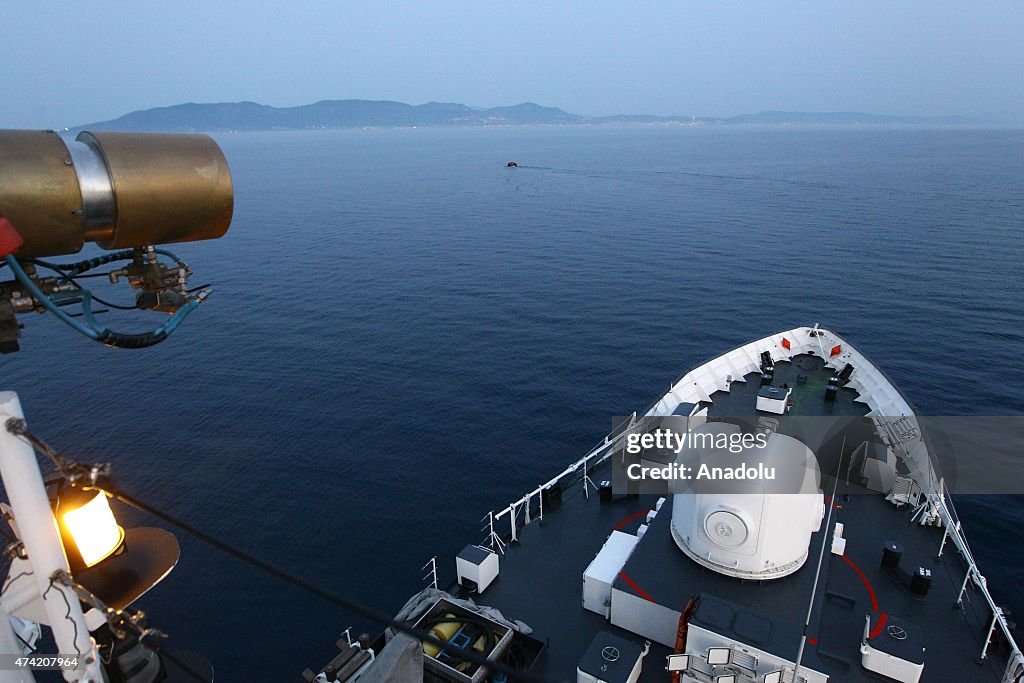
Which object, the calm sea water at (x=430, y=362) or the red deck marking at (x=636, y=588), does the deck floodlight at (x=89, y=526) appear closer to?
the red deck marking at (x=636, y=588)

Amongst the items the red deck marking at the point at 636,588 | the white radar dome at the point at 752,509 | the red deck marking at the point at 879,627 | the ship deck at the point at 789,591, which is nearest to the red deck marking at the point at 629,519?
the ship deck at the point at 789,591

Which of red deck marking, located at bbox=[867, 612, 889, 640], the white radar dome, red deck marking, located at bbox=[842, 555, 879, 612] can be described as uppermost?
the white radar dome

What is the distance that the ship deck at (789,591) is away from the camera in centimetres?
1723

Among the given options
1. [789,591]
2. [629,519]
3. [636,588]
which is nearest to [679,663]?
[636,588]

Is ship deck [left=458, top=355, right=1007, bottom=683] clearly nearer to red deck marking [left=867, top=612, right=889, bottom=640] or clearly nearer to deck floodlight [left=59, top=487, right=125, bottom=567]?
red deck marking [left=867, top=612, right=889, bottom=640]

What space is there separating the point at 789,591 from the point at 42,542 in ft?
62.9

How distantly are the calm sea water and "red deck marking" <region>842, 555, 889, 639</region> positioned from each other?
15533 millimetres

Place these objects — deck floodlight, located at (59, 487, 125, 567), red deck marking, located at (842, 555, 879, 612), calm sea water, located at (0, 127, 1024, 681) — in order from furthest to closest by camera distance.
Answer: calm sea water, located at (0, 127, 1024, 681), red deck marking, located at (842, 555, 879, 612), deck floodlight, located at (59, 487, 125, 567)

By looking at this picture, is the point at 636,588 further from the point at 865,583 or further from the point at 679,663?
the point at 865,583

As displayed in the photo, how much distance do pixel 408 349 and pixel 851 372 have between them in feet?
117

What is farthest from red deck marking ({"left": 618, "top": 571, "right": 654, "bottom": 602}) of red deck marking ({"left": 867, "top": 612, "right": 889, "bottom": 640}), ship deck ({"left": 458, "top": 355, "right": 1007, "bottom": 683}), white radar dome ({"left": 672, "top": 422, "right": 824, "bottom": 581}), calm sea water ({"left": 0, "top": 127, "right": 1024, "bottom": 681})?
calm sea water ({"left": 0, "top": 127, "right": 1024, "bottom": 681})

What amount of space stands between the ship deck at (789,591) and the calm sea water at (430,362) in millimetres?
10376

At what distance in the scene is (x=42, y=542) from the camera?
448 centimetres

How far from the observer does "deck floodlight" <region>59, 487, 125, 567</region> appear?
473 centimetres
